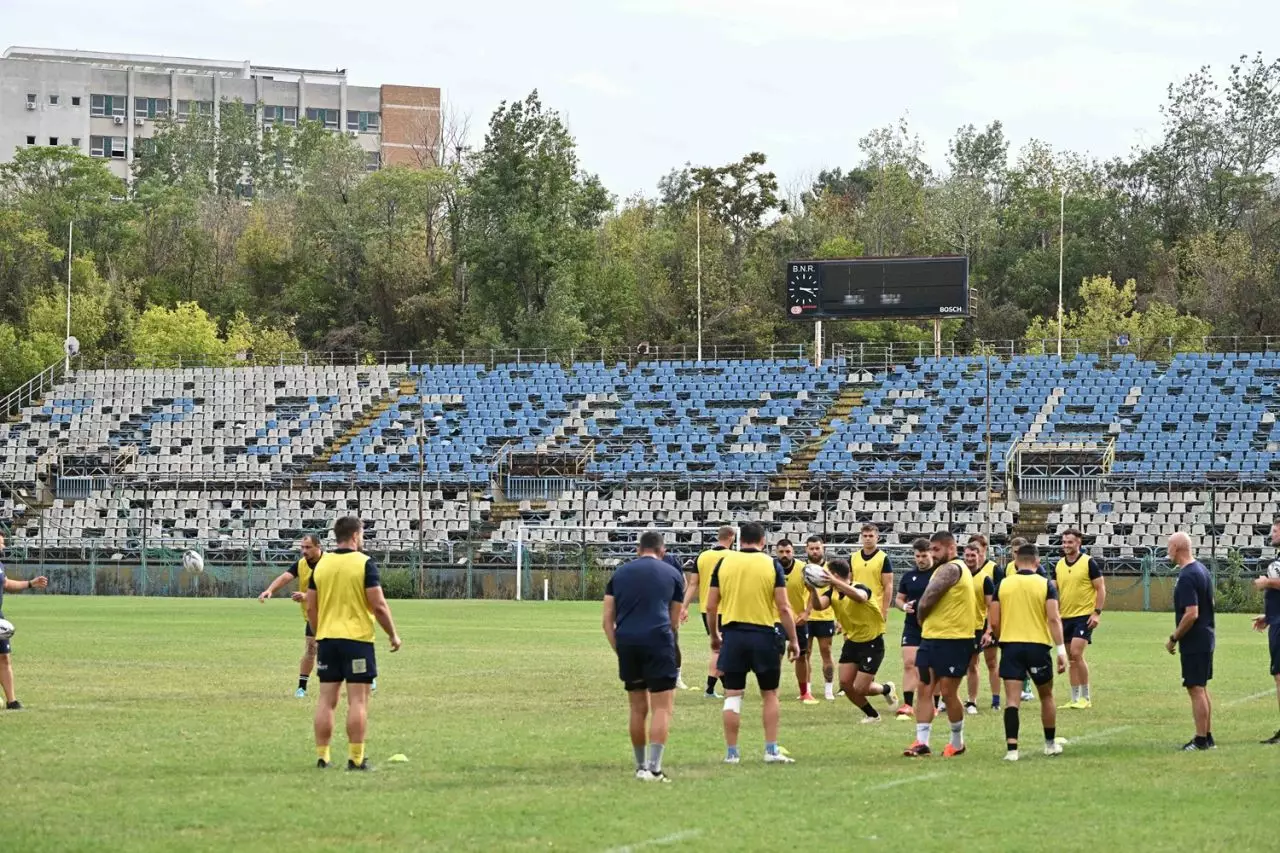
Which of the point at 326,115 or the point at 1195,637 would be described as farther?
the point at 326,115

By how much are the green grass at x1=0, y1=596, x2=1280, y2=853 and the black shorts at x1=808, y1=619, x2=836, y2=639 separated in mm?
1042

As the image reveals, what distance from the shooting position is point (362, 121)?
13738 cm

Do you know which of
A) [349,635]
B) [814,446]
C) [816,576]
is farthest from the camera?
[814,446]

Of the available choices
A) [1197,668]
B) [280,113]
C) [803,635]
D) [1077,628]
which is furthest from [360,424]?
[280,113]

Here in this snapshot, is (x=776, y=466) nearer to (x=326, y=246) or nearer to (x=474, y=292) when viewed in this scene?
(x=474, y=292)

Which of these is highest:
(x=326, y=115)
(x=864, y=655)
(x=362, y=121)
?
(x=326, y=115)

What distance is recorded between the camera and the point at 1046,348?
83750 mm

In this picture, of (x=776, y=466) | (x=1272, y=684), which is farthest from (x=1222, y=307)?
(x=1272, y=684)

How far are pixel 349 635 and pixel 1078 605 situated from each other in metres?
10.3

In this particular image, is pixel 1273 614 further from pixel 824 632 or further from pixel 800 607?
pixel 800 607

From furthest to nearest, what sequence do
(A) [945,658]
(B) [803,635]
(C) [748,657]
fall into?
1. (B) [803,635]
2. (A) [945,658]
3. (C) [748,657]

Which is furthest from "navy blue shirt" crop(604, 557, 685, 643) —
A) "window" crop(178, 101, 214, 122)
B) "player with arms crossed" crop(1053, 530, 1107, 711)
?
"window" crop(178, 101, 214, 122)

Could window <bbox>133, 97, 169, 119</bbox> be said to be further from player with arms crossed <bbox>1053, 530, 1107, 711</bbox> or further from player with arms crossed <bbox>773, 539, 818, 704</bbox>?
player with arms crossed <bbox>1053, 530, 1107, 711</bbox>

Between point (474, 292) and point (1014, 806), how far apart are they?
74.6 meters
